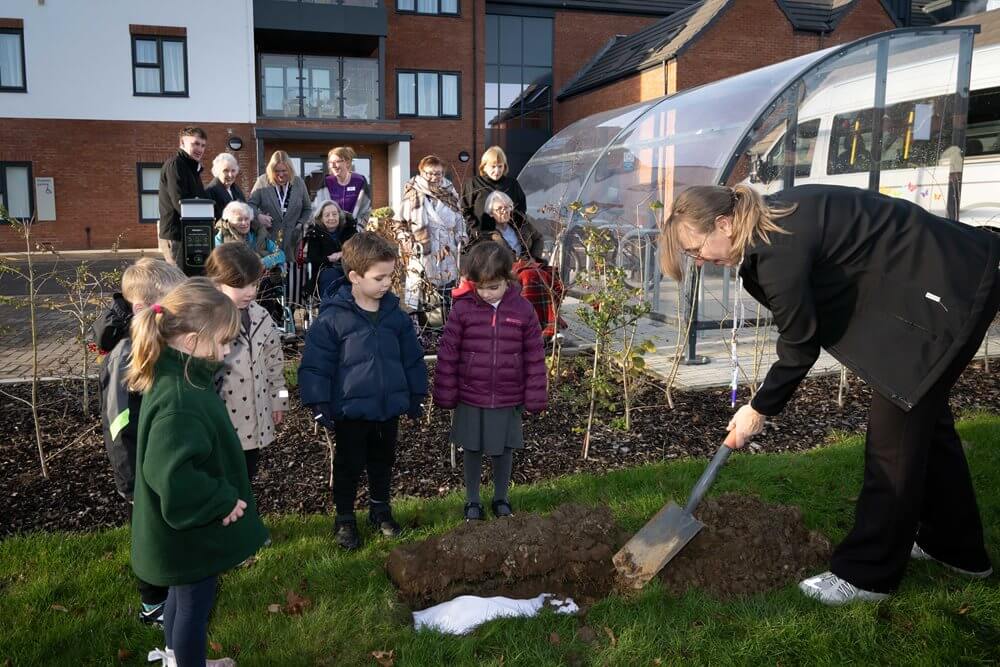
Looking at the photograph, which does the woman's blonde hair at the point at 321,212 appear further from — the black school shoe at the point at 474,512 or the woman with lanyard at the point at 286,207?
the black school shoe at the point at 474,512

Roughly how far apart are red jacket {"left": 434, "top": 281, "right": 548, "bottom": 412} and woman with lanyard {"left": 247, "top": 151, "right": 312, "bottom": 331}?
174 inches

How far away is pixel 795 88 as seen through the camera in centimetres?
816

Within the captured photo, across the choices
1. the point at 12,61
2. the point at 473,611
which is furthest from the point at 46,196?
the point at 473,611

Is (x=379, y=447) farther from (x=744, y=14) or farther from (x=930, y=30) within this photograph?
(x=744, y=14)

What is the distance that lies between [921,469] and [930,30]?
23.7ft

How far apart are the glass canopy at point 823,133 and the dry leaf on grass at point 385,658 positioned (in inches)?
204

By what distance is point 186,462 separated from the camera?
2.50 meters

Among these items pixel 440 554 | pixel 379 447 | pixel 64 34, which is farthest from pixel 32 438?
pixel 64 34

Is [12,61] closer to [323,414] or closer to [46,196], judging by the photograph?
[46,196]

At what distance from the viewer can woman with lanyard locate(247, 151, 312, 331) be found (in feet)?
27.2

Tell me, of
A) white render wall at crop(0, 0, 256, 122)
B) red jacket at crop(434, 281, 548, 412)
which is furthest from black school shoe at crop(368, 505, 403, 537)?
white render wall at crop(0, 0, 256, 122)

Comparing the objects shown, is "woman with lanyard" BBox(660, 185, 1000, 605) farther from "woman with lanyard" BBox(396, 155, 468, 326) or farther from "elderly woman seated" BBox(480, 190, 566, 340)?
"woman with lanyard" BBox(396, 155, 468, 326)

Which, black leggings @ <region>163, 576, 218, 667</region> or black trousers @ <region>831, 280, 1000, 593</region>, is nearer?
black leggings @ <region>163, 576, 218, 667</region>

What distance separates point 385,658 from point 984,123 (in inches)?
434
